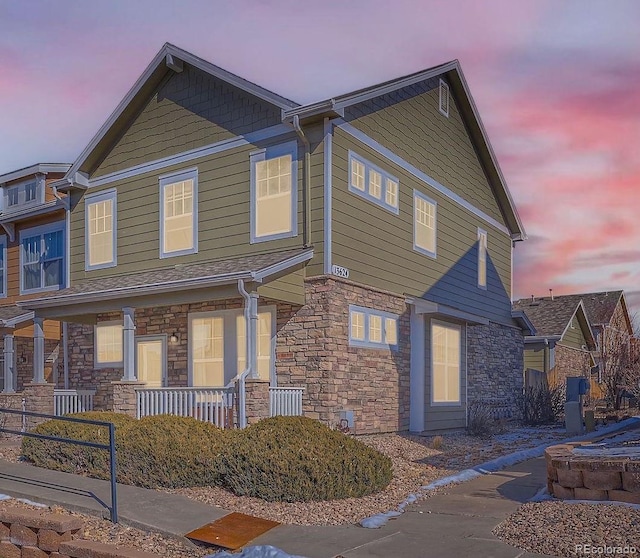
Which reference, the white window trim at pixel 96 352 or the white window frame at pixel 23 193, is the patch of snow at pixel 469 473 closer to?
the white window trim at pixel 96 352

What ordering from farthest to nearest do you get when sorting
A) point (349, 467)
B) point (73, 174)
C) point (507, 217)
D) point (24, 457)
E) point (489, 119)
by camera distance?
point (507, 217) < point (489, 119) < point (73, 174) < point (24, 457) < point (349, 467)

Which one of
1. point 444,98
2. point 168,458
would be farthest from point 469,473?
point 444,98

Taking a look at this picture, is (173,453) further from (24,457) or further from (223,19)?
(223,19)

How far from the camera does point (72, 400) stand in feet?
56.2

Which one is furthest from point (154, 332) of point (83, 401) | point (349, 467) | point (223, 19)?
point (349, 467)

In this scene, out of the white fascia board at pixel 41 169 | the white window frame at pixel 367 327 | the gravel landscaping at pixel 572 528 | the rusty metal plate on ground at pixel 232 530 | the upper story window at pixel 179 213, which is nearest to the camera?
the gravel landscaping at pixel 572 528

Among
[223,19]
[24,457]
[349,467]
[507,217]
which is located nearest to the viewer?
[349,467]

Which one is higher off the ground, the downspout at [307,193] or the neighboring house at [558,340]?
the downspout at [307,193]

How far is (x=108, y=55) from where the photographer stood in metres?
15.3

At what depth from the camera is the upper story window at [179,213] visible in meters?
16.3

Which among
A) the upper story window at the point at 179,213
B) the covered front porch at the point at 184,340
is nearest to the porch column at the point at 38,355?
the covered front porch at the point at 184,340

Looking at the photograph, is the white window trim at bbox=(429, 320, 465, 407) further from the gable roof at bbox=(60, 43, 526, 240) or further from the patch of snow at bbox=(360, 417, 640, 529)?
the gable roof at bbox=(60, 43, 526, 240)

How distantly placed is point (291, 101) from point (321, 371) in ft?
17.4

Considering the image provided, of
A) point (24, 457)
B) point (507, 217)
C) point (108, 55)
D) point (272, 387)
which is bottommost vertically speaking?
point (24, 457)
